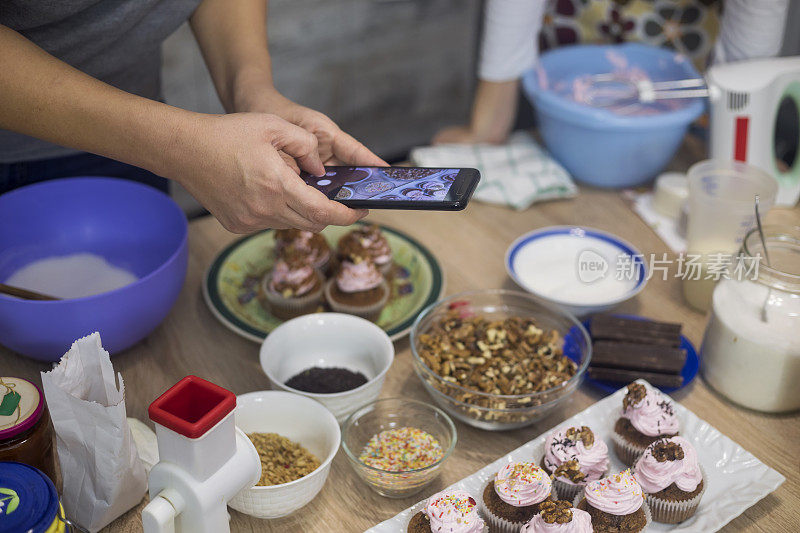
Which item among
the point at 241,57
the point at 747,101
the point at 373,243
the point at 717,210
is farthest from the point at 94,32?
the point at 747,101

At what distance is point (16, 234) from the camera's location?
1470mm

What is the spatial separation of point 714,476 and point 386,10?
2.60 metres

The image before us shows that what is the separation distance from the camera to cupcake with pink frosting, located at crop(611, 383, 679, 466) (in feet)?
3.80

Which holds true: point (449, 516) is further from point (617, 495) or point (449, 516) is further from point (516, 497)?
point (617, 495)

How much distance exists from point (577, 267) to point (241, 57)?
2.82ft

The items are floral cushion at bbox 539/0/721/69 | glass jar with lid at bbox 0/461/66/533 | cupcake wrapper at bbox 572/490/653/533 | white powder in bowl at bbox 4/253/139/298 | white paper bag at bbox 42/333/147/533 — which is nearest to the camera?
glass jar with lid at bbox 0/461/66/533

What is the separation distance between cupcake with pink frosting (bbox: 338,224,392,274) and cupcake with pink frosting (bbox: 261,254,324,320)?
0.10 m

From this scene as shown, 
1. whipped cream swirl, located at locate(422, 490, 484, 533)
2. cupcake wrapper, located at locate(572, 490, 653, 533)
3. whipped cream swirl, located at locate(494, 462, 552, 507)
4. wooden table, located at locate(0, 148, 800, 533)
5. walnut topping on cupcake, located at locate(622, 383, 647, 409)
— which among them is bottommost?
wooden table, located at locate(0, 148, 800, 533)

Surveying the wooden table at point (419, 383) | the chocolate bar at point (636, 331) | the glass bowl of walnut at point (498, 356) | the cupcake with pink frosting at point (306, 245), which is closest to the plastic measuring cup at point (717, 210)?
the wooden table at point (419, 383)

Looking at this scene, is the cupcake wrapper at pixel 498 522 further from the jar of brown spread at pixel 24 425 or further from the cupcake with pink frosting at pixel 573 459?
the jar of brown spread at pixel 24 425

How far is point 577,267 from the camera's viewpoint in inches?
64.4

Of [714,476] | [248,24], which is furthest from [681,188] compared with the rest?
[248,24]

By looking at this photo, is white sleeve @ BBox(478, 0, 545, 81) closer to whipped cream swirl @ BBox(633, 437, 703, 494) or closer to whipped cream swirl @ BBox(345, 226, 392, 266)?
whipped cream swirl @ BBox(345, 226, 392, 266)

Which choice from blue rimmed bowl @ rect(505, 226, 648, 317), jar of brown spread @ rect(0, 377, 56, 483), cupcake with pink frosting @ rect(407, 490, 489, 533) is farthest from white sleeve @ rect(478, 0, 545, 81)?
jar of brown spread @ rect(0, 377, 56, 483)
